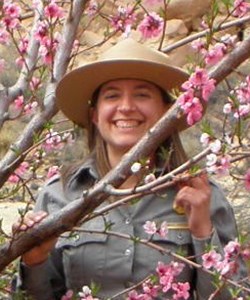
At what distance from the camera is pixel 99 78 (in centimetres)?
338

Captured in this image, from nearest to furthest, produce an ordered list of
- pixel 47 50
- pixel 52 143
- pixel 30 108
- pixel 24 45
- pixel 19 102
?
pixel 47 50 < pixel 52 143 < pixel 19 102 < pixel 24 45 < pixel 30 108

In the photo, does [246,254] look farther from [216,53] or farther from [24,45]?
[24,45]

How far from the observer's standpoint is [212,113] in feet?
30.2

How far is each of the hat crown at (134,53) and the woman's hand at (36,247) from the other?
1.83 feet

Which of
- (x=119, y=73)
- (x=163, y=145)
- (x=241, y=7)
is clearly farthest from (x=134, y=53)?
(x=241, y=7)

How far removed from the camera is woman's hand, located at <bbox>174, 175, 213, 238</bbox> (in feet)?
9.87

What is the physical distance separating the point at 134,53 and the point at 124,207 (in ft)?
1.54

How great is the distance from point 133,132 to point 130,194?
51cm

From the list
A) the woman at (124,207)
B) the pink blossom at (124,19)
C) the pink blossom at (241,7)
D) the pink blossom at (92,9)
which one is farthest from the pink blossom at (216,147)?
the pink blossom at (92,9)

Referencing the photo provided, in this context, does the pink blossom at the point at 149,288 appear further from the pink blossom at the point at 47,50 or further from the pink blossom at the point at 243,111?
the pink blossom at the point at 47,50

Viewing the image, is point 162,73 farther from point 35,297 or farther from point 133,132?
point 35,297

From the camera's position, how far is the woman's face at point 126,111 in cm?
324

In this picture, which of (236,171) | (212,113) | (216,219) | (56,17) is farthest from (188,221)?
(212,113)

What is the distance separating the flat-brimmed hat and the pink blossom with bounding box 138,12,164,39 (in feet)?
0.57
